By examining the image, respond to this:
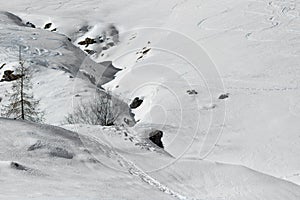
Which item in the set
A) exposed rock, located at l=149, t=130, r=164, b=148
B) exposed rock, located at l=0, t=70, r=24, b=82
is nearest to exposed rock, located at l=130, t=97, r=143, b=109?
exposed rock, located at l=0, t=70, r=24, b=82

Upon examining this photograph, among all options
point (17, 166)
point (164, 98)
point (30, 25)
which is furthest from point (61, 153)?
point (30, 25)

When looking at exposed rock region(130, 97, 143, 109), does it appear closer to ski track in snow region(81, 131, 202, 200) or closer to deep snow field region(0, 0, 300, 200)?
deep snow field region(0, 0, 300, 200)

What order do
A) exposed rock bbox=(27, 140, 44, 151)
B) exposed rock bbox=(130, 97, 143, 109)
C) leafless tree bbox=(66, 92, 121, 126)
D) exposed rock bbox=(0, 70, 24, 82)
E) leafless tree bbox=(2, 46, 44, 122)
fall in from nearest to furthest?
1. exposed rock bbox=(27, 140, 44, 151)
2. leafless tree bbox=(2, 46, 44, 122)
3. leafless tree bbox=(66, 92, 121, 126)
4. exposed rock bbox=(0, 70, 24, 82)
5. exposed rock bbox=(130, 97, 143, 109)

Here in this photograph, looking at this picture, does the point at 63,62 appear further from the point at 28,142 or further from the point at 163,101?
the point at 28,142

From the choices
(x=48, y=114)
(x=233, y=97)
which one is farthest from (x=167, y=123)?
(x=48, y=114)

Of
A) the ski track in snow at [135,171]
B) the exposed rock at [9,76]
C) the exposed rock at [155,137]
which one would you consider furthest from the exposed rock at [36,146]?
the exposed rock at [9,76]

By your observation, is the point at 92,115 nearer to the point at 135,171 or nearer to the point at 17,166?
the point at 135,171
